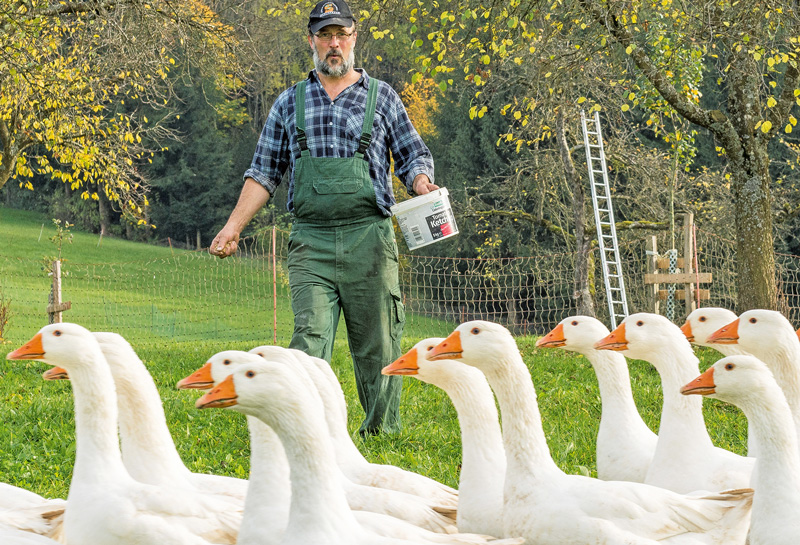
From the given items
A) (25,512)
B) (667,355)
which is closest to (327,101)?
(667,355)

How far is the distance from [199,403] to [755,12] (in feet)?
29.1

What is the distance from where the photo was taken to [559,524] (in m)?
3.62

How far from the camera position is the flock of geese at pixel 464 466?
325cm

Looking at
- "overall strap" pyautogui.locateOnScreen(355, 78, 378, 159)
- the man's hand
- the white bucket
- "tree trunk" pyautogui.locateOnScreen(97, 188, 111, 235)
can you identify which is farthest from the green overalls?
"tree trunk" pyautogui.locateOnScreen(97, 188, 111, 235)

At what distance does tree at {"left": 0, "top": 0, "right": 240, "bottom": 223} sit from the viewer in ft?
38.7

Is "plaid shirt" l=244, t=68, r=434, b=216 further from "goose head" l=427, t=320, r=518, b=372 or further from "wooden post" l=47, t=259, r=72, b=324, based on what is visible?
"wooden post" l=47, t=259, r=72, b=324

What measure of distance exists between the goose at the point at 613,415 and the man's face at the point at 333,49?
246 centimetres

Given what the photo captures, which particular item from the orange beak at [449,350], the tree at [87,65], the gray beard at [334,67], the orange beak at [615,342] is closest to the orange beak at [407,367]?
the orange beak at [449,350]

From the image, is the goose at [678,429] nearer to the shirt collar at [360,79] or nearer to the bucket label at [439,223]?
the bucket label at [439,223]

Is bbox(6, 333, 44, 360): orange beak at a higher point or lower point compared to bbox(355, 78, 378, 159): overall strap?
lower

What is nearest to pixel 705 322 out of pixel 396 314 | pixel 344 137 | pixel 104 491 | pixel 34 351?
pixel 396 314

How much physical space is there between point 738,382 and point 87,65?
43.6ft

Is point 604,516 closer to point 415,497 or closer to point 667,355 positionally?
point 415,497

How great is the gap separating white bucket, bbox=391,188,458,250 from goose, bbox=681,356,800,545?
2417 mm
